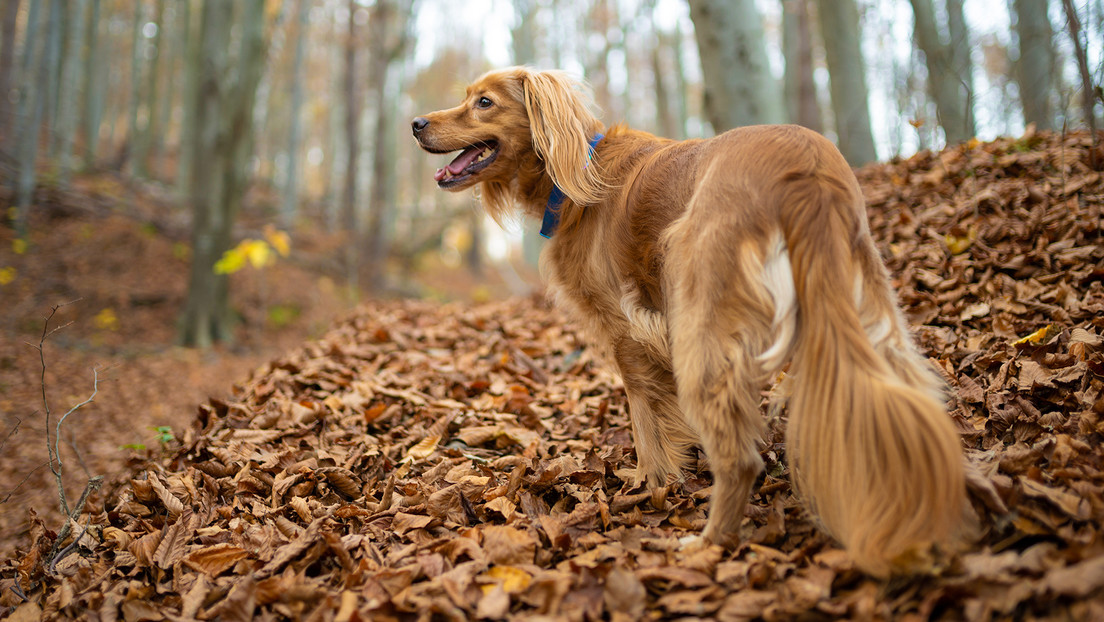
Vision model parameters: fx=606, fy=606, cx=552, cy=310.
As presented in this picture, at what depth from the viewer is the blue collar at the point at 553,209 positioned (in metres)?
3.24

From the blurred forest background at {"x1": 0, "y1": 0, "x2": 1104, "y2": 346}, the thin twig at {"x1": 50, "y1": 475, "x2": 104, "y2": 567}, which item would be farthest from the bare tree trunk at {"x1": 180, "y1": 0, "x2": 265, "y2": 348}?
the thin twig at {"x1": 50, "y1": 475, "x2": 104, "y2": 567}

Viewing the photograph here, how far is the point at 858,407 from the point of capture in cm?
186

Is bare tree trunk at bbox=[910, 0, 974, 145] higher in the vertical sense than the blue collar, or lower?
higher

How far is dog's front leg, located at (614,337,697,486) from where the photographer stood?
116 inches

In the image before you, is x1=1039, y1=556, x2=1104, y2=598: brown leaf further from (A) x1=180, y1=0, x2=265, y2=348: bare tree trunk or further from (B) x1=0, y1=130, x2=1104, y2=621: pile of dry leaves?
(A) x1=180, y1=0, x2=265, y2=348: bare tree trunk

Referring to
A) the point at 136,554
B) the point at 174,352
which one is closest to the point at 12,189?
the point at 174,352

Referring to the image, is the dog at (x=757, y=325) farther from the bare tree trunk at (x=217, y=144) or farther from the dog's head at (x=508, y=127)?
the bare tree trunk at (x=217, y=144)

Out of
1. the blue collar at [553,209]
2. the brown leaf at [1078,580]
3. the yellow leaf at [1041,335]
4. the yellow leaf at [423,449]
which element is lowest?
the brown leaf at [1078,580]

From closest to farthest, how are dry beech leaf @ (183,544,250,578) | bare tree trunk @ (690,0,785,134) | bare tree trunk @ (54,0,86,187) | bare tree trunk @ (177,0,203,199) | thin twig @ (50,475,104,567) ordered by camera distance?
dry beech leaf @ (183,544,250,578), thin twig @ (50,475,104,567), bare tree trunk @ (690,0,785,134), bare tree trunk @ (54,0,86,187), bare tree trunk @ (177,0,203,199)

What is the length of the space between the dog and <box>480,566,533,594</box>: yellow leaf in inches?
28.1

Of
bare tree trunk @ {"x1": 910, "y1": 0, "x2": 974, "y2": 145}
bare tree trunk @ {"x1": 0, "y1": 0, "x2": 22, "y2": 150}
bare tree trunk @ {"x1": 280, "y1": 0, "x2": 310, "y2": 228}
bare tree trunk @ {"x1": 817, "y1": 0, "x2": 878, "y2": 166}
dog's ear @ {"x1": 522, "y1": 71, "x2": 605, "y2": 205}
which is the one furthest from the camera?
bare tree trunk @ {"x1": 280, "y1": 0, "x2": 310, "y2": 228}

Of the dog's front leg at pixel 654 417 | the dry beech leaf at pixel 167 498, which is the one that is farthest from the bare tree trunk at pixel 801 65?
the dry beech leaf at pixel 167 498

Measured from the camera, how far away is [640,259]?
2.75 m

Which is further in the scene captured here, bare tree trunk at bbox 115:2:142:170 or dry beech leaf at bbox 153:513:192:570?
bare tree trunk at bbox 115:2:142:170
